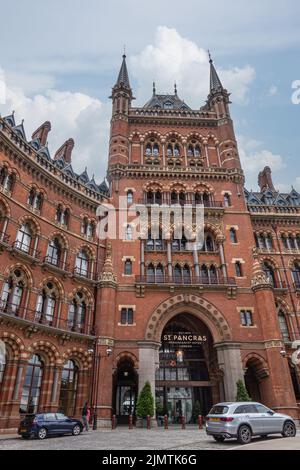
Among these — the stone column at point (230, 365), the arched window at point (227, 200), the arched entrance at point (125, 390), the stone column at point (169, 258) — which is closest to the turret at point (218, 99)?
the arched window at point (227, 200)

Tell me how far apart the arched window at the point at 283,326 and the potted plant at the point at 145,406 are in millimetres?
15384

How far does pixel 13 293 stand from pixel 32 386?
7.03m

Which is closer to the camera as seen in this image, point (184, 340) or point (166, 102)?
point (184, 340)

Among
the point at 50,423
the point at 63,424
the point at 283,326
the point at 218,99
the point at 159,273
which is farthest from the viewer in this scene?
the point at 218,99

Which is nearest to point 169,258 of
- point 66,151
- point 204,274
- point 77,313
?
point 204,274

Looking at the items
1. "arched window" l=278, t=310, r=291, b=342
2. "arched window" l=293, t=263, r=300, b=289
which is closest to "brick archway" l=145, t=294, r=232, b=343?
"arched window" l=278, t=310, r=291, b=342

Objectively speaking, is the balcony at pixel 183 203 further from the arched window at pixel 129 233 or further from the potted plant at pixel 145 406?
the potted plant at pixel 145 406

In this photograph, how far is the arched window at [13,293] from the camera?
78.6ft

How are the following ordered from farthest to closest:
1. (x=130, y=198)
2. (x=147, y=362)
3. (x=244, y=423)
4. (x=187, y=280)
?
(x=130, y=198)
(x=187, y=280)
(x=147, y=362)
(x=244, y=423)

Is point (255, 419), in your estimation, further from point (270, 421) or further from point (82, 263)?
point (82, 263)

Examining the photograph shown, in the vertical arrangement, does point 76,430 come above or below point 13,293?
below

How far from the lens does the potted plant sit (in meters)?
25.1

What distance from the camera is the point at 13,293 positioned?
2477 cm
